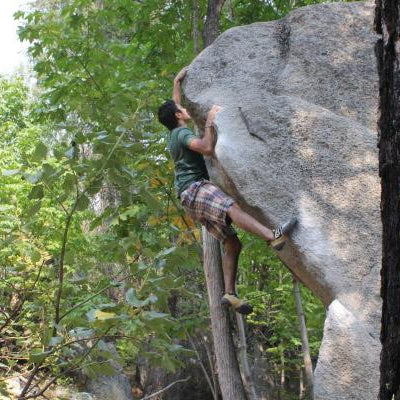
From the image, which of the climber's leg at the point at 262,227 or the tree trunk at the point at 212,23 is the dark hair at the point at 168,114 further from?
the tree trunk at the point at 212,23

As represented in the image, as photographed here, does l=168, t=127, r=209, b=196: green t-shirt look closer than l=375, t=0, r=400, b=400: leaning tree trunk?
No

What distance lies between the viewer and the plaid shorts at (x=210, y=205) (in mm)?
5797

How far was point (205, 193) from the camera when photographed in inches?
233

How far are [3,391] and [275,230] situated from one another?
8.71 feet

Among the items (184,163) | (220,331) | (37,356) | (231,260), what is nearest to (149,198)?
(37,356)

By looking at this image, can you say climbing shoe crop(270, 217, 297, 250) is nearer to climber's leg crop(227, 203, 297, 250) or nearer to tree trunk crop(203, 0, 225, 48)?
climber's leg crop(227, 203, 297, 250)

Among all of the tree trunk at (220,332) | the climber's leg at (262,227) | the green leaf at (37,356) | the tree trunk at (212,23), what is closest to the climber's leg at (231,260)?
the climber's leg at (262,227)

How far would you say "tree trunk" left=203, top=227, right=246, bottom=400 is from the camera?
727 cm

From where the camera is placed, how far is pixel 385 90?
182 cm

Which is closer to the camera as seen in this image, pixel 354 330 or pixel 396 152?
pixel 396 152

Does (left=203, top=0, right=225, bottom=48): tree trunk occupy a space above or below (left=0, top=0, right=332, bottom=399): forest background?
above

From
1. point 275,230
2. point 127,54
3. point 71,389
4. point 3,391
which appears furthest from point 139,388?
point 3,391

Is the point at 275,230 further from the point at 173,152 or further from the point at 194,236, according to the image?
the point at 194,236

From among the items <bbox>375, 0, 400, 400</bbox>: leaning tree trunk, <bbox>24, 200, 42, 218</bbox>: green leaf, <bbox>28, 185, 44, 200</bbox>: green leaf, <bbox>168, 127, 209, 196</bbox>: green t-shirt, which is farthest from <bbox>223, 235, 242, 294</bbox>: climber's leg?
<bbox>375, 0, 400, 400</bbox>: leaning tree trunk
